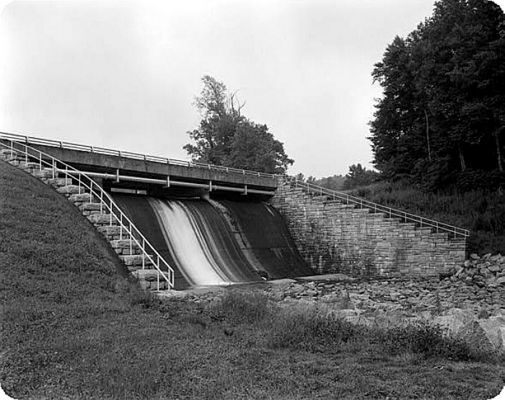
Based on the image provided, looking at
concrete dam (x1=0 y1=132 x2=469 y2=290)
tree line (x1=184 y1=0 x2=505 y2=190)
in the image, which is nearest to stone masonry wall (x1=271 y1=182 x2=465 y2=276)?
concrete dam (x1=0 y1=132 x2=469 y2=290)

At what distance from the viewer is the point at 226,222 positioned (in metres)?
23.4

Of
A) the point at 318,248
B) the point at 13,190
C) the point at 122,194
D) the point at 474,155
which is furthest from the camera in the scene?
the point at 474,155

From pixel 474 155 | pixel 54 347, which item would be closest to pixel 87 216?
pixel 54 347

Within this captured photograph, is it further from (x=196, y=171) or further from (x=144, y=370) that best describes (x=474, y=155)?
(x=144, y=370)

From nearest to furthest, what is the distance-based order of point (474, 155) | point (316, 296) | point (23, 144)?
point (316, 296), point (23, 144), point (474, 155)

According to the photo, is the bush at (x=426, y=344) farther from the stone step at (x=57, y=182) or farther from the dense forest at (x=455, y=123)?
the dense forest at (x=455, y=123)

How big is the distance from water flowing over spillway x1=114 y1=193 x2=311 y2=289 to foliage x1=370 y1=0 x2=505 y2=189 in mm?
10469

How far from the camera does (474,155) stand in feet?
98.9

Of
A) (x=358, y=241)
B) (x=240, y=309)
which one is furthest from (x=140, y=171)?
(x=240, y=309)

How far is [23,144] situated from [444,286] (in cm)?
1539

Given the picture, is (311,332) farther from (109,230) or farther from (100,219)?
(100,219)

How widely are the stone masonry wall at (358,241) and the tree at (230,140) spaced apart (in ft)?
36.5

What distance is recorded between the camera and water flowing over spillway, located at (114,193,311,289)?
18.9 metres

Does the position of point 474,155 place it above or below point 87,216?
above
